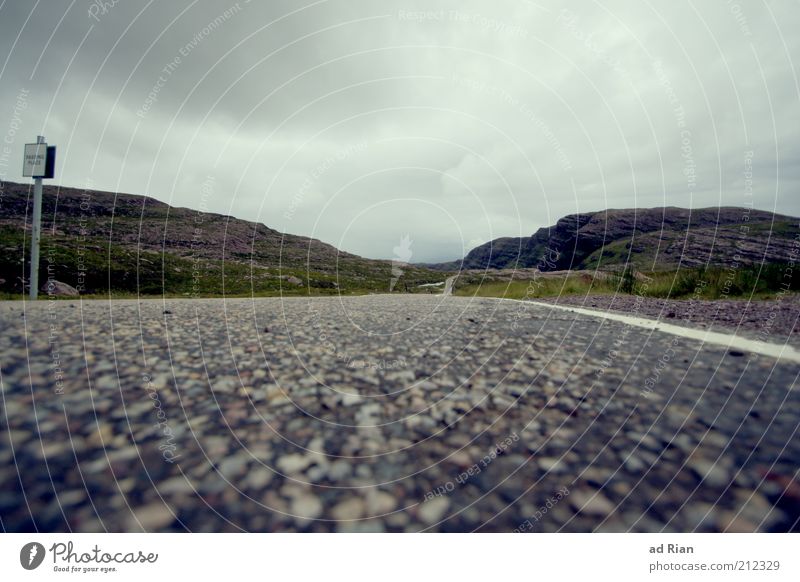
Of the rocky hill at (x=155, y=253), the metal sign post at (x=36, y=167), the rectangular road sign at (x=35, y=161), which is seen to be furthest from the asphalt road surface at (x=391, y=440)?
the rectangular road sign at (x=35, y=161)

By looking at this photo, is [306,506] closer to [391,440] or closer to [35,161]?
[391,440]

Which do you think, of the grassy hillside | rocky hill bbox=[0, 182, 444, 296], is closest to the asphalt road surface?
the grassy hillside

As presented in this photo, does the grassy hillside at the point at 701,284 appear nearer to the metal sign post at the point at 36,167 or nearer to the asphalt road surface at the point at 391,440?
the asphalt road surface at the point at 391,440

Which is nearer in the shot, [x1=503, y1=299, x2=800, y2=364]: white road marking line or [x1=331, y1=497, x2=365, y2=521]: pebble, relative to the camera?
[x1=331, y1=497, x2=365, y2=521]: pebble

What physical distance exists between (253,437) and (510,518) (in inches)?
95.9

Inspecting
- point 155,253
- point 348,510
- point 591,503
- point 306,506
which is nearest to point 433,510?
point 348,510

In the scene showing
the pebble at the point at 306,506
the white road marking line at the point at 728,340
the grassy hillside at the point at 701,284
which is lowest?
the pebble at the point at 306,506

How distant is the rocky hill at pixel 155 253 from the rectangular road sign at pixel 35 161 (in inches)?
280

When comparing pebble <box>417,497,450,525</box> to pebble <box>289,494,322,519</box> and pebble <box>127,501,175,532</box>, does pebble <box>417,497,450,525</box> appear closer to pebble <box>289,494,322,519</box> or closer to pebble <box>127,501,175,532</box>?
pebble <box>289,494,322,519</box>

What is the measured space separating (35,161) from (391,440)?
22427 millimetres

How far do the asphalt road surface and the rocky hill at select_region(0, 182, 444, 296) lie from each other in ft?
40.9

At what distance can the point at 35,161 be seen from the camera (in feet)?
55.6

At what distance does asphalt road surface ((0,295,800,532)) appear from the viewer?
2707 mm

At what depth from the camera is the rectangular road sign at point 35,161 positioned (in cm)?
1683
